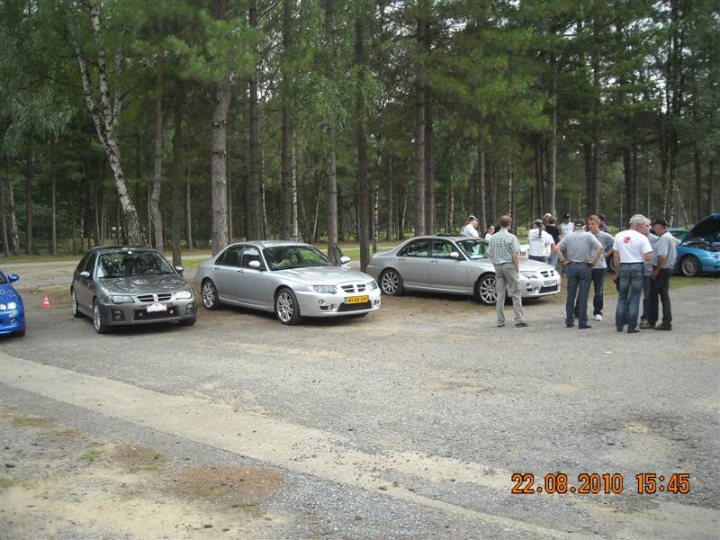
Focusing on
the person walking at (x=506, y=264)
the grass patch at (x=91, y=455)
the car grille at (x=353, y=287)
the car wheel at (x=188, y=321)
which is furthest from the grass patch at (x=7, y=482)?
the person walking at (x=506, y=264)

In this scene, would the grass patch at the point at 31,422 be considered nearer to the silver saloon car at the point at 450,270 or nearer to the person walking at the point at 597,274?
the person walking at the point at 597,274

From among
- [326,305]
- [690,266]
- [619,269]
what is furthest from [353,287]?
[690,266]

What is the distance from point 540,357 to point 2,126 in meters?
36.6

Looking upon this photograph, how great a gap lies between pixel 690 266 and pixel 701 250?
602 mm

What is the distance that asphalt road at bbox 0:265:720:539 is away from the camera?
13.8 feet

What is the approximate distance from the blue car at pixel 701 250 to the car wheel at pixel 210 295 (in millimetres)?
14671

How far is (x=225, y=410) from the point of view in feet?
22.0

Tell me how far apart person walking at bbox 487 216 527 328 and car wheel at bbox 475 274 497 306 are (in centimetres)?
275

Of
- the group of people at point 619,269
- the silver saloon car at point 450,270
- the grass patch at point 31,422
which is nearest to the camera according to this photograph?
the grass patch at point 31,422

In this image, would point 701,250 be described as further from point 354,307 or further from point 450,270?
point 354,307

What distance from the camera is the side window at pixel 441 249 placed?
1561 cm

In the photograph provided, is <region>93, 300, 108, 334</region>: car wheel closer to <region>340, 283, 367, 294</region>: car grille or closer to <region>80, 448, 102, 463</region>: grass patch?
<region>340, 283, 367, 294</region>: car grille

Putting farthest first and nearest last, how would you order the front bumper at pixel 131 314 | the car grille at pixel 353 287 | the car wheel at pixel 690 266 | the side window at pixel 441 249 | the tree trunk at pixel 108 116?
the car wheel at pixel 690 266 → the tree trunk at pixel 108 116 → the side window at pixel 441 249 → the car grille at pixel 353 287 → the front bumper at pixel 131 314

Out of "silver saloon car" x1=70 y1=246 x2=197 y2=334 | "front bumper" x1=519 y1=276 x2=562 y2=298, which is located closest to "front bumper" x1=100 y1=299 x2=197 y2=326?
"silver saloon car" x1=70 y1=246 x2=197 y2=334
